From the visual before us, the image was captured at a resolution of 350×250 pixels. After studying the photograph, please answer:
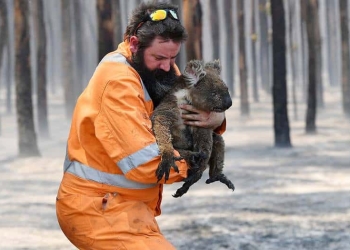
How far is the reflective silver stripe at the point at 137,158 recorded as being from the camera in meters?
3.57

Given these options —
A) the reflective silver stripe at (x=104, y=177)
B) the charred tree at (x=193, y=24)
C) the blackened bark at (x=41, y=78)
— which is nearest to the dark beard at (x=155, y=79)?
the reflective silver stripe at (x=104, y=177)

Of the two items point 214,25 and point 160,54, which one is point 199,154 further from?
point 214,25

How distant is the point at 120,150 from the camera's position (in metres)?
3.59

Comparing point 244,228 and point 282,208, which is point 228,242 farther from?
point 282,208

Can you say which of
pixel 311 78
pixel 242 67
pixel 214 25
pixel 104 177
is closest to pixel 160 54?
pixel 104 177

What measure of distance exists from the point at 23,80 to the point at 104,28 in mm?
2110

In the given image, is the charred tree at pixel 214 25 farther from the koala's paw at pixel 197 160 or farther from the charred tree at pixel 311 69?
the koala's paw at pixel 197 160

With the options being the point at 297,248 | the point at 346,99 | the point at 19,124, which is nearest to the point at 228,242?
the point at 297,248

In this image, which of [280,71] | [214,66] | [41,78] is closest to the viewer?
[214,66]

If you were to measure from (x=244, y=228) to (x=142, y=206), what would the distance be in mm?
5518

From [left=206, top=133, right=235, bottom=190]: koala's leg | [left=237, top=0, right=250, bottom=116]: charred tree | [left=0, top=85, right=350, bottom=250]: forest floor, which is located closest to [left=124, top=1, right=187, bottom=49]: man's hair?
[left=206, top=133, right=235, bottom=190]: koala's leg

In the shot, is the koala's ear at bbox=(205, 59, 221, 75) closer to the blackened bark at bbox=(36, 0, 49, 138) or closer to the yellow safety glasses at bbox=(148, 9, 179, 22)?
the yellow safety glasses at bbox=(148, 9, 179, 22)

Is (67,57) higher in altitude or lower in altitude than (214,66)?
lower

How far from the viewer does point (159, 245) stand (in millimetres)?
3732
